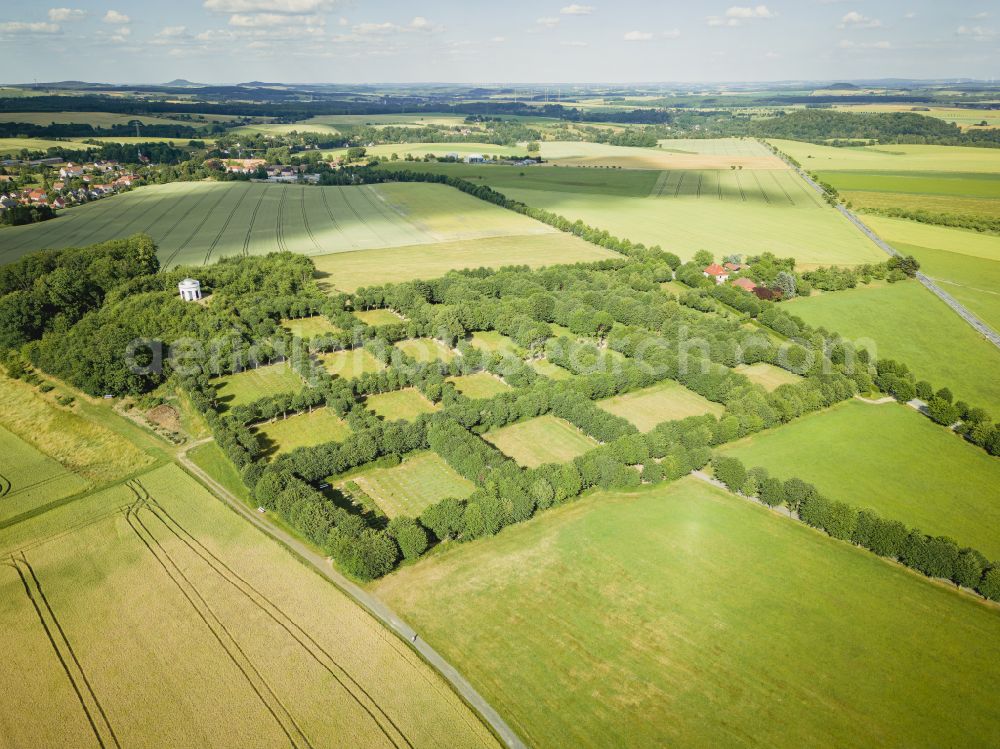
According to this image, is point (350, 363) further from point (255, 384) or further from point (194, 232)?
point (194, 232)

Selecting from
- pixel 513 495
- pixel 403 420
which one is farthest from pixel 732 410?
pixel 403 420

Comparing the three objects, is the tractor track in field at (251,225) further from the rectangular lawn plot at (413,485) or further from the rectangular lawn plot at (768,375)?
the rectangular lawn plot at (768,375)

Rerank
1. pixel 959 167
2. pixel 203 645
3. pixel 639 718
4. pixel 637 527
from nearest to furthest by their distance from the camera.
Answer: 1. pixel 639 718
2. pixel 203 645
3. pixel 637 527
4. pixel 959 167

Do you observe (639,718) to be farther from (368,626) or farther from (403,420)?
(403,420)

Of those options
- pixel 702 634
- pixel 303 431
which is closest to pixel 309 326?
pixel 303 431

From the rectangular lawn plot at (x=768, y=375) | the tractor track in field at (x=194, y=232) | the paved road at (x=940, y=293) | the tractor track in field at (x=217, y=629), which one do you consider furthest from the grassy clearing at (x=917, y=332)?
the tractor track in field at (x=194, y=232)

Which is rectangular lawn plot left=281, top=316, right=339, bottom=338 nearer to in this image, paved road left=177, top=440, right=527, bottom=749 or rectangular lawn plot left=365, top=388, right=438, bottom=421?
rectangular lawn plot left=365, top=388, right=438, bottom=421

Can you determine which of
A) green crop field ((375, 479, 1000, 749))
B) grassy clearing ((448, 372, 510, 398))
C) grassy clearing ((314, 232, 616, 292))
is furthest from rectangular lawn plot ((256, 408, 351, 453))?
grassy clearing ((314, 232, 616, 292))
